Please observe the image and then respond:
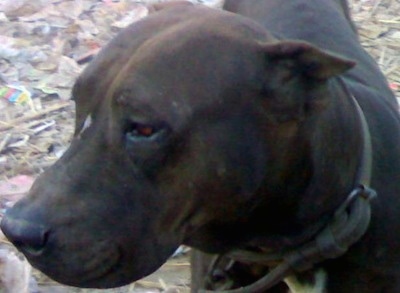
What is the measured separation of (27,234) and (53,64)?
312 centimetres

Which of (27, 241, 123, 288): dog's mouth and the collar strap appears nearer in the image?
(27, 241, 123, 288): dog's mouth

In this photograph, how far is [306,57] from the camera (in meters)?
2.63

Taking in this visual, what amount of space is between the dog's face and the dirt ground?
135 cm

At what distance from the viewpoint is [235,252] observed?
9.42ft

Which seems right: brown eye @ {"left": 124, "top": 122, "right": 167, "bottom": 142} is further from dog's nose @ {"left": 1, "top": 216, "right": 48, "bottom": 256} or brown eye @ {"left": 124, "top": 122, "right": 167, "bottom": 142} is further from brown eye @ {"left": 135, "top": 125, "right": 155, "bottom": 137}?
dog's nose @ {"left": 1, "top": 216, "right": 48, "bottom": 256}

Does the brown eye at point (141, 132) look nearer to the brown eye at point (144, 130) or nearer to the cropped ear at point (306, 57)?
the brown eye at point (144, 130)

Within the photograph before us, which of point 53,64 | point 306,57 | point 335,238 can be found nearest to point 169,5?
point 306,57

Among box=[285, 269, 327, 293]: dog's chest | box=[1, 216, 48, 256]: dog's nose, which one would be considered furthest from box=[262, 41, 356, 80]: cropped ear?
box=[1, 216, 48, 256]: dog's nose

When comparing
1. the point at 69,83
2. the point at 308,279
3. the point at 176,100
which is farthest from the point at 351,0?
the point at 176,100

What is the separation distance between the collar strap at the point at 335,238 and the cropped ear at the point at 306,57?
276mm

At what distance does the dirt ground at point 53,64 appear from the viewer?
4410mm

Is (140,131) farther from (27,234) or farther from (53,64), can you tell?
(53,64)

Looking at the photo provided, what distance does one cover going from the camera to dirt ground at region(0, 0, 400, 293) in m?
4.41

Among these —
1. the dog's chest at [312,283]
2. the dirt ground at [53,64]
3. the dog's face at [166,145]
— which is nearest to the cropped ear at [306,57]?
the dog's face at [166,145]
